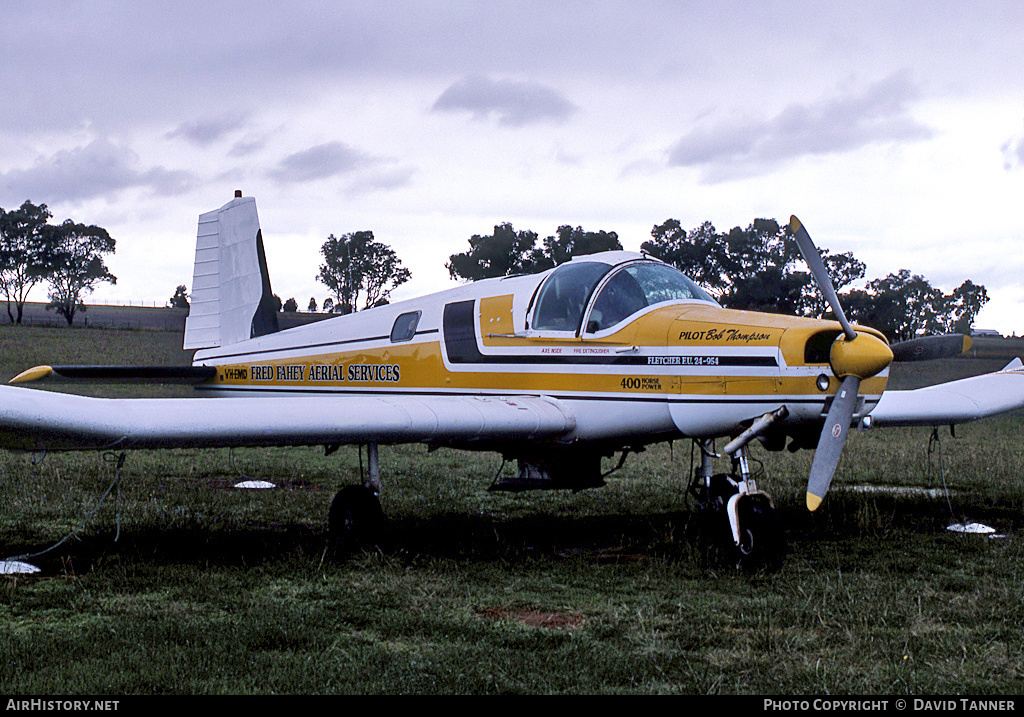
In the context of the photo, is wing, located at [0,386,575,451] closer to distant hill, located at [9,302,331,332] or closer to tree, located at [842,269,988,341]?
tree, located at [842,269,988,341]

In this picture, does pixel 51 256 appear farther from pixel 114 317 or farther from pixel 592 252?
pixel 592 252

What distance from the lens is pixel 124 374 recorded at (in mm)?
11156

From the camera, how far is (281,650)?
5715 mm

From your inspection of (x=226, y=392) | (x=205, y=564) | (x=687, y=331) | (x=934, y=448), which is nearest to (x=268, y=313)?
(x=226, y=392)

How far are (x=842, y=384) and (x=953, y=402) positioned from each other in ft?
16.6

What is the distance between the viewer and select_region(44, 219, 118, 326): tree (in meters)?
85.9

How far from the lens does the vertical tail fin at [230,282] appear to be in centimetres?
1338

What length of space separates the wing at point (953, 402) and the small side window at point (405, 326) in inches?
211

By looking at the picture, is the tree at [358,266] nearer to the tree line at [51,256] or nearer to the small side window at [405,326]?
the tree line at [51,256]

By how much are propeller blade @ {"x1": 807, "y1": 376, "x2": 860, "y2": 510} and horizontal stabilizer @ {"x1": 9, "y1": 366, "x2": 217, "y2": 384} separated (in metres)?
7.60

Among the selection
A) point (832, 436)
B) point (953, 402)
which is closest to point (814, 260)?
point (832, 436)

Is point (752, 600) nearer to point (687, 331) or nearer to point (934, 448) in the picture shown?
point (687, 331)

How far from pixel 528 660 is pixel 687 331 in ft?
Answer: 12.1

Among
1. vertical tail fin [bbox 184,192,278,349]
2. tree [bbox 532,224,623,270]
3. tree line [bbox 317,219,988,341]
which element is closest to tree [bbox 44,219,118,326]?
tree line [bbox 317,219,988,341]
